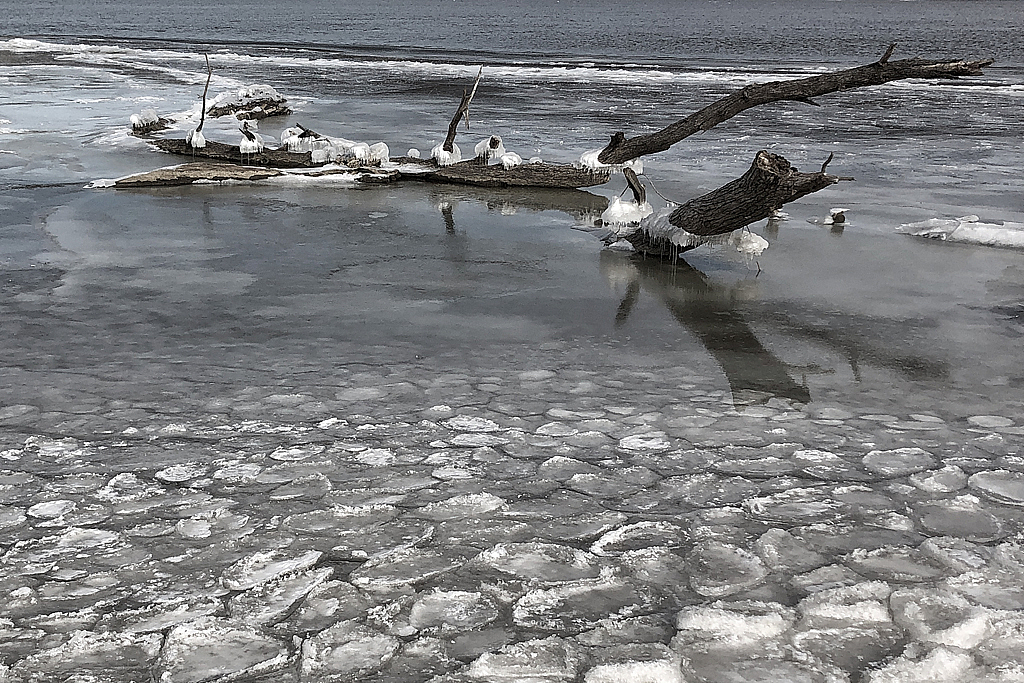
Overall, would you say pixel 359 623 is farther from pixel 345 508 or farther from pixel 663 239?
pixel 663 239

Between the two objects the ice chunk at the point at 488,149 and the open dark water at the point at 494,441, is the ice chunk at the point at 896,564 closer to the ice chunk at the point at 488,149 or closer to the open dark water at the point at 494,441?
the open dark water at the point at 494,441

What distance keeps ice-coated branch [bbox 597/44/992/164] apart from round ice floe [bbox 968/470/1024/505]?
11.7 feet

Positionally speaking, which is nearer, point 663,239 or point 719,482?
point 719,482

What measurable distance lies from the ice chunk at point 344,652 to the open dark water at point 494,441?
1cm

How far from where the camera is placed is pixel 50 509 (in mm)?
4594

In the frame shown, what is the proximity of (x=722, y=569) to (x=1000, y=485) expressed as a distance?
1.76 meters

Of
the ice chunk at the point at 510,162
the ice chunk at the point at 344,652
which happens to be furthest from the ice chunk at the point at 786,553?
the ice chunk at the point at 510,162

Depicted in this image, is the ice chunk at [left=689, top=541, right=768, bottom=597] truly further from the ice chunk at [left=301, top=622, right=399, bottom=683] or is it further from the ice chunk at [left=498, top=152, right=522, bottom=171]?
the ice chunk at [left=498, top=152, right=522, bottom=171]

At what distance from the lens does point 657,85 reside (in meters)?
32.6

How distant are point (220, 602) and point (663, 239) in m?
6.47

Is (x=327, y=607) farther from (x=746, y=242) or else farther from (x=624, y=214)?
(x=624, y=214)

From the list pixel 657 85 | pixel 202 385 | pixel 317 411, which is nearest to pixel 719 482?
pixel 317 411

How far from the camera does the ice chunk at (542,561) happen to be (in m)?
4.09

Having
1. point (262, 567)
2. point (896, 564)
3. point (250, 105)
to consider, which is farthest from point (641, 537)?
point (250, 105)
